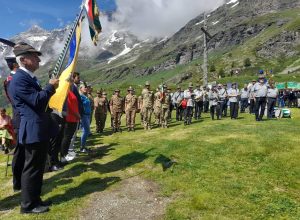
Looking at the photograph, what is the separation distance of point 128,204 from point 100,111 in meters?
16.0

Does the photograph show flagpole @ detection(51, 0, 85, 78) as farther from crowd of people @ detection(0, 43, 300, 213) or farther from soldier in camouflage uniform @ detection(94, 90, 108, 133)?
soldier in camouflage uniform @ detection(94, 90, 108, 133)

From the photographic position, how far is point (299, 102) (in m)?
37.0

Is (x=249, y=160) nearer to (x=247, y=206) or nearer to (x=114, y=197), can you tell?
(x=247, y=206)

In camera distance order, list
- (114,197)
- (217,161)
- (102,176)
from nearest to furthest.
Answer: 1. (114,197)
2. (102,176)
3. (217,161)

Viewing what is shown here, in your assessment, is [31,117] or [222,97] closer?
[31,117]

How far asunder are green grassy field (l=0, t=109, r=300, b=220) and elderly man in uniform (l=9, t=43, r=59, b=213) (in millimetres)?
599

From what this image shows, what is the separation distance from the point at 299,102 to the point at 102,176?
31008 millimetres

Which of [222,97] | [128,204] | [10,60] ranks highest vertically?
[10,60]

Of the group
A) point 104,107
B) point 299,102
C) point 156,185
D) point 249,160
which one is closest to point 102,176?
point 156,185

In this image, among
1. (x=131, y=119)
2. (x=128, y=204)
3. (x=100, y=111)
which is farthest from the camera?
(x=100, y=111)

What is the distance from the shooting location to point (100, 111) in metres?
24.3

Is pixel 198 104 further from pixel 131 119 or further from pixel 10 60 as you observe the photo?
pixel 10 60

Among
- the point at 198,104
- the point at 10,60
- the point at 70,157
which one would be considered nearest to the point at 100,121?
the point at 198,104

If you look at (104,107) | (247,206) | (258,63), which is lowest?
(247,206)
